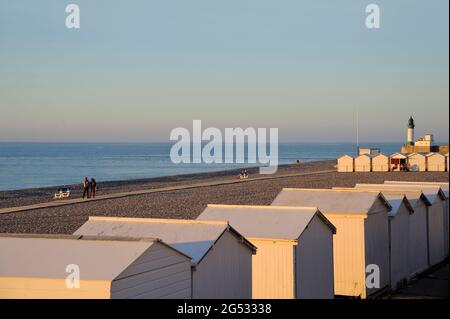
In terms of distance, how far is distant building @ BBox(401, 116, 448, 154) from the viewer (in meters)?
87.8

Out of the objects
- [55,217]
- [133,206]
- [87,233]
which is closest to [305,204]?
[87,233]

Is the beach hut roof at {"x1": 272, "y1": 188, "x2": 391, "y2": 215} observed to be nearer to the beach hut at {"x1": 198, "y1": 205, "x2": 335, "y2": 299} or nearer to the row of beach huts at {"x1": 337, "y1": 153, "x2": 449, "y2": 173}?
the beach hut at {"x1": 198, "y1": 205, "x2": 335, "y2": 299}

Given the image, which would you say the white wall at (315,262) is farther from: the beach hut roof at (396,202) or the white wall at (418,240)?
the white wall at (418,240)

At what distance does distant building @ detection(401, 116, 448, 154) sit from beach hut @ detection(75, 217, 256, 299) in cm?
7724

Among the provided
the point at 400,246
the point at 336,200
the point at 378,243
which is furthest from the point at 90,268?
the point at 400,246

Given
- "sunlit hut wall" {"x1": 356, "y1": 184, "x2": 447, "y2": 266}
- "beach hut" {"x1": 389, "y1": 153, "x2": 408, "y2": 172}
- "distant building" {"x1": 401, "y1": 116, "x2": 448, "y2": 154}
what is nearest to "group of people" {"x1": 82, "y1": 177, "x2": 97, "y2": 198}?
"sunlit hut wall" {"x1": 356, "y1": 184, "x2": 447, "y2": 266}

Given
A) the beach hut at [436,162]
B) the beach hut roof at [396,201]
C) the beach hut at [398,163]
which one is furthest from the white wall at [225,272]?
the beach hut at [436,162]

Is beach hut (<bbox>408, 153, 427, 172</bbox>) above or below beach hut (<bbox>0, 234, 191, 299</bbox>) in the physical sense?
above

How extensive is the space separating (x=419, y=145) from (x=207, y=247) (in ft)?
274

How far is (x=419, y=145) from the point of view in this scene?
294 ft

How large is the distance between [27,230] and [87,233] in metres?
14.8

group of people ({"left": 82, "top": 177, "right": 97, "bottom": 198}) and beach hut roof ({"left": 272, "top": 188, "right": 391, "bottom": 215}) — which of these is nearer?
beach hut roof ({"left": 272, "top": 188, "right": 391, "bottom": 215})

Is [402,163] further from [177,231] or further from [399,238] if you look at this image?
[177,231]
